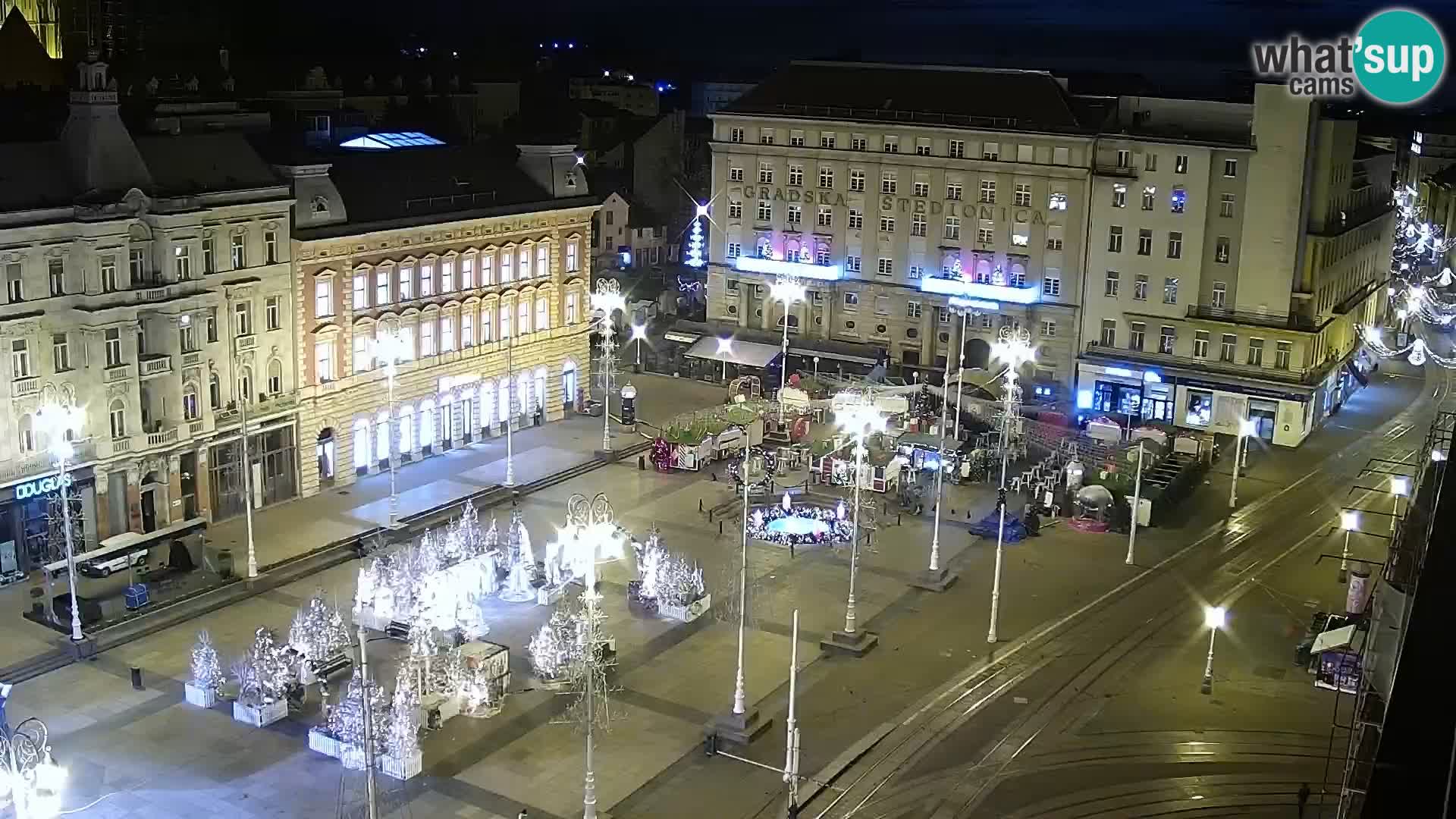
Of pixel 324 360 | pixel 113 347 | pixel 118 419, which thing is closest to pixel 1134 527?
pixel 324 360

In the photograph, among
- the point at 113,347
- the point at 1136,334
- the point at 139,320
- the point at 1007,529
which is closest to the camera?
the point at 113,347

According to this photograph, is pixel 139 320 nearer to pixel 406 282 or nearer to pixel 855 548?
pixel 406 282

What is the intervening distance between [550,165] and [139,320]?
2702 centimetres

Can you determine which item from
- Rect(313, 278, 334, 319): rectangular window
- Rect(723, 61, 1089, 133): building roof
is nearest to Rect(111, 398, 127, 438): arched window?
Rect(313, 278, 334, 319): rectangular window

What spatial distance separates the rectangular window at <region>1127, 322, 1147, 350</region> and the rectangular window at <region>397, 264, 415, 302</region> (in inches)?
1631

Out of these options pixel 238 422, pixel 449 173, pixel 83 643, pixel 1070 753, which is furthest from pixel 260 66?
pixel 1070 753

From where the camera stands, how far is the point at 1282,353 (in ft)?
262

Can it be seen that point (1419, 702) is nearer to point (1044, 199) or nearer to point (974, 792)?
point (974, 792)

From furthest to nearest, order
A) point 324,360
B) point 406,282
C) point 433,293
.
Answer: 1. point 433,293
2. point 406,282
3. point 324,360

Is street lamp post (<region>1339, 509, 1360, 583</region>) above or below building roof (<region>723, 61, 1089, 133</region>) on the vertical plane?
below

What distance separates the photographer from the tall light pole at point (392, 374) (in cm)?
6294

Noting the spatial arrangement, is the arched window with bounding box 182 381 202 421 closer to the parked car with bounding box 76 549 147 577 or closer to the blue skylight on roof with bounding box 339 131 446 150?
the parked car with bounding box 76 549 147 577

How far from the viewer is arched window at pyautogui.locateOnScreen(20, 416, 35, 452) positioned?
179 feet

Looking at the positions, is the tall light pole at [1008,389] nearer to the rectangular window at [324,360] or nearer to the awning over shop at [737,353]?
the awning over shop at [737,353]
